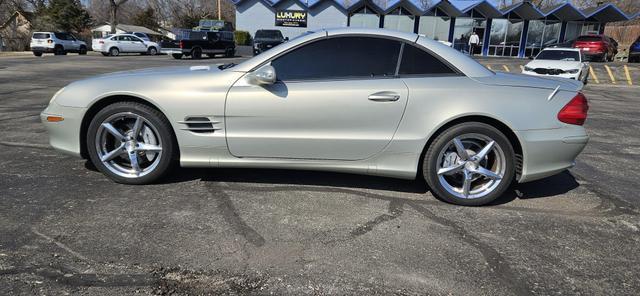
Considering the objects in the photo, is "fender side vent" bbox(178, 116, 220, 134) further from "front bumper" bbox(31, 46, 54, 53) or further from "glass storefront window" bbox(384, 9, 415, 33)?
"glass storefront window" bbox(384, 9, 415, 33)

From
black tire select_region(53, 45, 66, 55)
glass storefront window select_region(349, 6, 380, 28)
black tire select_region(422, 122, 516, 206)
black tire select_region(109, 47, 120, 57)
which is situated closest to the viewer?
black tire select_region(422, 122, 516, 206)

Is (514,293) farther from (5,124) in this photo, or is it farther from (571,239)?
(5,124)

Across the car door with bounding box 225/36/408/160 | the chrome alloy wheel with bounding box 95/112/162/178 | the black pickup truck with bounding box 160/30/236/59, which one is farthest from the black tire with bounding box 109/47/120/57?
the car door with bounding box 225/36/408/160

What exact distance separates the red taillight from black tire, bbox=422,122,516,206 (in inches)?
20.3

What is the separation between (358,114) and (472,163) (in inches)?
42.5

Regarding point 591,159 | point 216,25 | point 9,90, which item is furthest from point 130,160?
point 216,25

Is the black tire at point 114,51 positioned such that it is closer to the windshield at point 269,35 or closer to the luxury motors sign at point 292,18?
the windshield at point 269,35

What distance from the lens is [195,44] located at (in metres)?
27.0

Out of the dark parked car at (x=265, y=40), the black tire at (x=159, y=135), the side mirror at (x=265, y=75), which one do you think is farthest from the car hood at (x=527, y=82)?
the dark parked car at (x=265, y=40)

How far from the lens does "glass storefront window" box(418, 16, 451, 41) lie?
37.6 metres

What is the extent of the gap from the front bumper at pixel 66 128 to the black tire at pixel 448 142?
3116mm

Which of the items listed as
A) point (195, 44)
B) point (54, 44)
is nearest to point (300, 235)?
point (195, 44)

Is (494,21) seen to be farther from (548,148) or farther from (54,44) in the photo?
(548,148)

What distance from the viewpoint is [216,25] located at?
123 ft
